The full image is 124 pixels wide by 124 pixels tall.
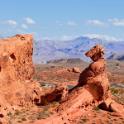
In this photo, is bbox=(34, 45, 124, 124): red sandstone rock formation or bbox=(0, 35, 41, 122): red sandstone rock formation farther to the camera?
bbox=(0, 35, 41, 122): red sandstone rock formation

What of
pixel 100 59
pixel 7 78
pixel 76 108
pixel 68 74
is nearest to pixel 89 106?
pixel 76 108

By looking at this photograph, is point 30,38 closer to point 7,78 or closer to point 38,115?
→ point 7,78

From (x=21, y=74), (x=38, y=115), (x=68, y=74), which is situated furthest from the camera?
(x=68, y=74)

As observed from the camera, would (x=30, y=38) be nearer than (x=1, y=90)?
No

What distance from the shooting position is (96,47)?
1649 inches

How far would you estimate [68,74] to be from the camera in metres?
120

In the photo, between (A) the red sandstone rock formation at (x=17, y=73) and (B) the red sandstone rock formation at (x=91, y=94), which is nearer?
(B) the red sandstone rock formation at (x=91, y=94)

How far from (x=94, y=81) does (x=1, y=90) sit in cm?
793

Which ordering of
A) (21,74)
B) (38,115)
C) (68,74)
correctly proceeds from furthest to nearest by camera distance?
(68,74) → (21,74) → (38,115)

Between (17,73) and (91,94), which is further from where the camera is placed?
(17,73)

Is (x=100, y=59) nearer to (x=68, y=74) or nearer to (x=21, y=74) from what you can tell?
(x=21, y=74)

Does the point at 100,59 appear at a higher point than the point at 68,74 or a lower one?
higher

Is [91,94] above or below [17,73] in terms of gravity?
below

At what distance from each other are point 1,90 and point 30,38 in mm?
6309
